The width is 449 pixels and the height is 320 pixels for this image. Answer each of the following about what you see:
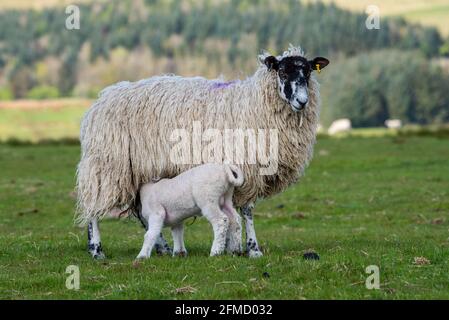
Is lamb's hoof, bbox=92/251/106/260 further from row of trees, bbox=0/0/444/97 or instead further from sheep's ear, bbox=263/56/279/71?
row of trees, bbox=0/0/444/97

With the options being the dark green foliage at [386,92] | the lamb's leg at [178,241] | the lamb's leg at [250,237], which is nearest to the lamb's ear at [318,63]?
the lamb's leg at [250,237]

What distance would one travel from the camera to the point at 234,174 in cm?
1171

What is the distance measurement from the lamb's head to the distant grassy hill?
97442mm

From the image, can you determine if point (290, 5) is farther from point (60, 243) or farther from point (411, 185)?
point (60, 243)

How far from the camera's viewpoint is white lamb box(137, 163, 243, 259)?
11.3m

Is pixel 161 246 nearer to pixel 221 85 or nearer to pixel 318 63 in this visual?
pixel 221 85

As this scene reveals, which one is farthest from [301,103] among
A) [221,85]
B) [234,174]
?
[221,85]

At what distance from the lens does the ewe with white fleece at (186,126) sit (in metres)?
12.0

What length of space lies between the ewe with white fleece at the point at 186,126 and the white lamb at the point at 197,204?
1.09 feet

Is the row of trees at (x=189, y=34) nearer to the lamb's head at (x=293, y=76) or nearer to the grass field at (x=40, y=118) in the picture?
the grass field at (x=40, y=118)

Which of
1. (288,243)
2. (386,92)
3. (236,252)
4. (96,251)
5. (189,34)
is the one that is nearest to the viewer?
(236,252)

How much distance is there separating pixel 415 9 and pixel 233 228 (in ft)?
368
